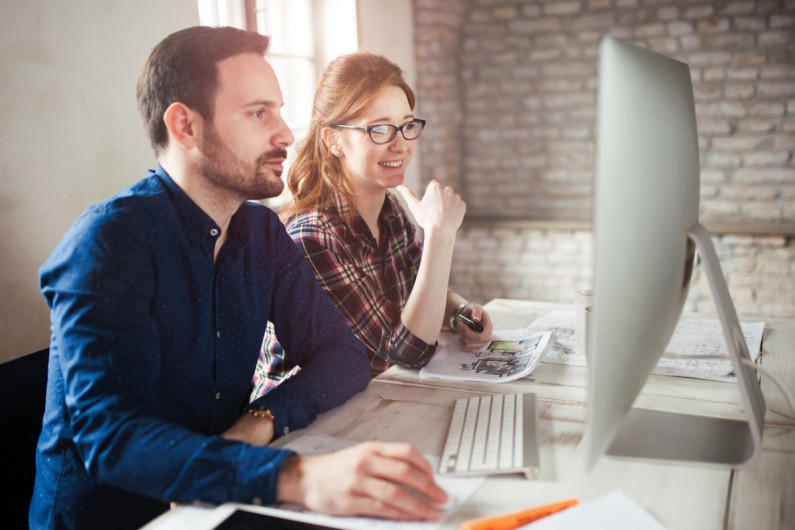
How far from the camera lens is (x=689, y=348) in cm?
141

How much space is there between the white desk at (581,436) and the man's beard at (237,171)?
0.39 metres

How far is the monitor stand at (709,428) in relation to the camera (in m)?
0.87

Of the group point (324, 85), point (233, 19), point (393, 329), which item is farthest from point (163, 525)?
point (233, 19)

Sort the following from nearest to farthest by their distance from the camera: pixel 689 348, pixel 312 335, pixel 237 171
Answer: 1. pixel 237 171
2. pixel 312 335
3. pixel 689 348

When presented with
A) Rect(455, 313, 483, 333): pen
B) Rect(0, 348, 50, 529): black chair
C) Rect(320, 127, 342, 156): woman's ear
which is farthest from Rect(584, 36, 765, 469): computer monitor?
Rect(320, 127, 342, 156): woman's ear

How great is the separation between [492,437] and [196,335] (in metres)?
0.49

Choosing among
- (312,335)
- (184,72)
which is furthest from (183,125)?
(312,335)

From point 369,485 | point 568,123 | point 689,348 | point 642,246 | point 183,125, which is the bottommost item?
point 689,348

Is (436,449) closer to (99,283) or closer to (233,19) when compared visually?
(99,283)

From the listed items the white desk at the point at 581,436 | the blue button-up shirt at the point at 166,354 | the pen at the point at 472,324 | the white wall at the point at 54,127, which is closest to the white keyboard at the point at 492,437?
the white desk at the point at 581,436

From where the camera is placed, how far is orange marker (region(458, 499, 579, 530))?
30.0 inches

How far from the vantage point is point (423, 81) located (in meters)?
3.62

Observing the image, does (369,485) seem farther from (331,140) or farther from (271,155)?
(331,140)

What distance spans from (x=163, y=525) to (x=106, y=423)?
0.16 metres
